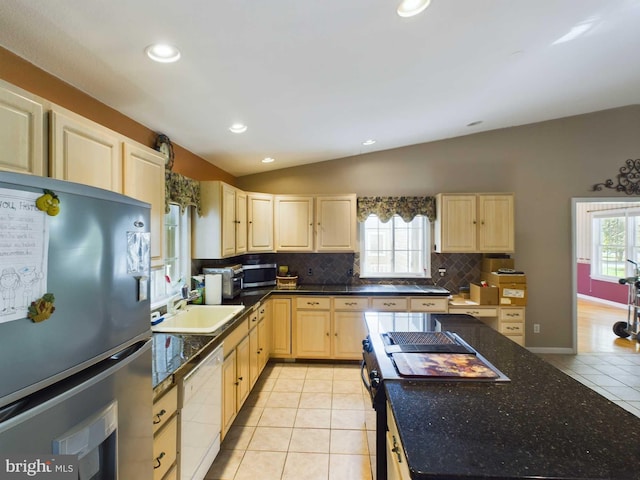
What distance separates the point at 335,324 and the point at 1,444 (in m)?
3.26

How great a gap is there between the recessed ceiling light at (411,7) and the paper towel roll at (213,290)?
2.53 meters

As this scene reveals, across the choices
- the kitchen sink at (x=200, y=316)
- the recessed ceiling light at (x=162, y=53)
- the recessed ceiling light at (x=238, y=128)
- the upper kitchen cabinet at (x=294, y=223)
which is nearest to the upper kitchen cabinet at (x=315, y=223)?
the upper kitchen cabinet at (x=294, y=223)

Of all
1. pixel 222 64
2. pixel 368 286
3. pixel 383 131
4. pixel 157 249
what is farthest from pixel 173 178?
pixel 368 286

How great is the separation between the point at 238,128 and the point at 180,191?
774 millimetres

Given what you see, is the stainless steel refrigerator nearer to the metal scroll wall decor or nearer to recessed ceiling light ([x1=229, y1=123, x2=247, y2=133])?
recessed ceiling light ([x1=229, y1=123, x2=247, y2=133])

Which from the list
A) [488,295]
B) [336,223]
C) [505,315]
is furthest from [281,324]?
[505,315]

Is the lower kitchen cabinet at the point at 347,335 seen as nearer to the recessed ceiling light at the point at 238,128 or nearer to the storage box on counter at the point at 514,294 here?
the storage box on counter at the point at 514,294

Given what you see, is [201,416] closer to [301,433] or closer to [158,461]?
[158,461]

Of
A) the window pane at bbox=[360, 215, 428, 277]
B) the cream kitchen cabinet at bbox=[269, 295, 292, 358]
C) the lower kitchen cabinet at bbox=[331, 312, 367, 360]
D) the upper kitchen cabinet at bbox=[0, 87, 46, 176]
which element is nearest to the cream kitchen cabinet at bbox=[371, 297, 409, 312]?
the lower kitchen cabinet at bbox=[331, 312, 367, 360]

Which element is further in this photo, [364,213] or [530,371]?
[364,213]

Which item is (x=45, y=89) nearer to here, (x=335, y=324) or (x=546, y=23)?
(x=546, y=23)

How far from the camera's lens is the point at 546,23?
1904mm

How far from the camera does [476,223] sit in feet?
12.5

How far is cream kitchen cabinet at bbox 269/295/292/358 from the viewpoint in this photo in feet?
12.2
